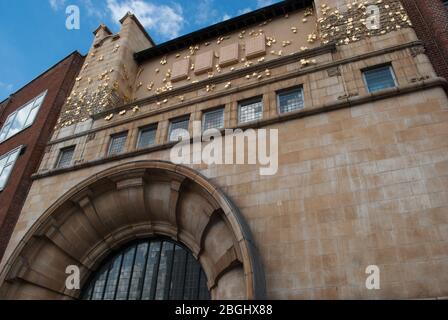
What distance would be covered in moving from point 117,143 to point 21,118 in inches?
382

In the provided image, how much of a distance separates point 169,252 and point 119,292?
2459 millimetres

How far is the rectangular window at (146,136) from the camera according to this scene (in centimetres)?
1456

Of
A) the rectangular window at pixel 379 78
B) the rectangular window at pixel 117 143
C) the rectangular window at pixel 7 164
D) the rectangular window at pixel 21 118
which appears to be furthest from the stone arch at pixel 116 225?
the rectangular window at pixel 21 118

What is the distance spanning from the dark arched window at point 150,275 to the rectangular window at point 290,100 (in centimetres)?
650

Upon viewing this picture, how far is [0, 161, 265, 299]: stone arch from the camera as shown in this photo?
1155cm

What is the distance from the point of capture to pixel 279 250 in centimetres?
929

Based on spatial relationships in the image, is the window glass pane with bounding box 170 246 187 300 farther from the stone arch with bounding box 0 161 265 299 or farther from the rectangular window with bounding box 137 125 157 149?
the rectangular window with bounding box 137 125 157 149

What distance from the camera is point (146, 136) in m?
14.9

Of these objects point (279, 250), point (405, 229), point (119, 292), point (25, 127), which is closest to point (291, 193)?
point (279, 250)

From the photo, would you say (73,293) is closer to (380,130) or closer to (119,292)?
(119,292)

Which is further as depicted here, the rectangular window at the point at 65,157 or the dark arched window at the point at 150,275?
the rectangular window at the point at 65,157

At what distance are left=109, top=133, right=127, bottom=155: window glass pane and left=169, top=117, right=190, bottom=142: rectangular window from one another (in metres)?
2.41

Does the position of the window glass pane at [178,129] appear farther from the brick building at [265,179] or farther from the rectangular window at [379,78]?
the rectangular window at [379,78]

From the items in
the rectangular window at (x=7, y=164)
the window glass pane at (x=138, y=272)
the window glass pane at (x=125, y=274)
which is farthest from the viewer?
the rectangular window at (x=7, y=164)
